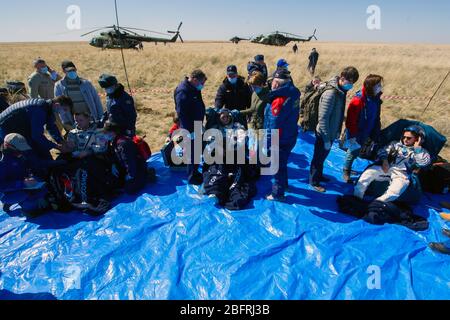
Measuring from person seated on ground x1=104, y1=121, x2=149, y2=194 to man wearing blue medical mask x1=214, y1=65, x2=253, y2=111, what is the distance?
1.82 m

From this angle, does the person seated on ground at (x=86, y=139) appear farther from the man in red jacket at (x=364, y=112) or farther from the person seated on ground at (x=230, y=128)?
the man in red jacket at (x=364, y=112)

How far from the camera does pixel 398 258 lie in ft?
10.3

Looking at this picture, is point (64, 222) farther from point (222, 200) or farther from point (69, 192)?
point (222, 200)

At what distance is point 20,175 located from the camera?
149 inches

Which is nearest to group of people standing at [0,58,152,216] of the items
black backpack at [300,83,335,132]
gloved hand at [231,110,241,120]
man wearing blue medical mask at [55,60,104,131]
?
man wearing blue medical mask at [55,60,104,131]

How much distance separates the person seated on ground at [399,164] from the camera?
3851mm

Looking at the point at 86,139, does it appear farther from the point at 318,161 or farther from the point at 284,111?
the point at 318,161

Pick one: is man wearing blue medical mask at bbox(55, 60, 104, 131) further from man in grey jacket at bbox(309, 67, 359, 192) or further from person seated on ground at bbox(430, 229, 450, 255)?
person seated on ground at bbox(430, 229, 450, 255)

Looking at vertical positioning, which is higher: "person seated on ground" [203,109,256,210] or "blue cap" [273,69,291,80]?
"blue cap" [273,69,291,80]

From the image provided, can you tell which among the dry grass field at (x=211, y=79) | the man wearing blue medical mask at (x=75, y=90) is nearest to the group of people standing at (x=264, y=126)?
the man wearing blue medical mask at (x=75, y=90)

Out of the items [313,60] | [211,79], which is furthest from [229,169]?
[313,60]

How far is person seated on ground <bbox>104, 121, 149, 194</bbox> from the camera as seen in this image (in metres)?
4.27

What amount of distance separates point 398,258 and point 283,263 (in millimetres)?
1313

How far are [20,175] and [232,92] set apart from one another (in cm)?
368
